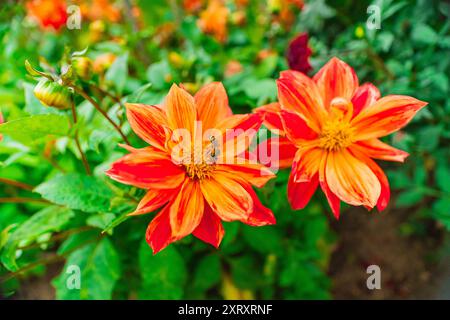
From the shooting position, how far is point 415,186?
1.13 m

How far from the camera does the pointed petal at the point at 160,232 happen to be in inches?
21.3

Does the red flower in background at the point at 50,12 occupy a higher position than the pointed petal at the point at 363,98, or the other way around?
the red flower in background at the point at 50,12

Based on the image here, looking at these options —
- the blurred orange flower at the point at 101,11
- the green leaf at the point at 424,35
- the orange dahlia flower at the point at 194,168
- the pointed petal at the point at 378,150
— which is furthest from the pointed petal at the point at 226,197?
the blurred orange flower at the point at 101,11

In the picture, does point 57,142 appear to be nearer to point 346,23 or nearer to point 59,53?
point 59,53

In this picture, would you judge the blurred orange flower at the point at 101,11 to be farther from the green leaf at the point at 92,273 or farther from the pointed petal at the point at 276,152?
the pointed petal at the point at 276,152

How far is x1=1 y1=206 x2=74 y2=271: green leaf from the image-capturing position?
2.21ft

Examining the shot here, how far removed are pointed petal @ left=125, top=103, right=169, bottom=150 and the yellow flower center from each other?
0.80ft

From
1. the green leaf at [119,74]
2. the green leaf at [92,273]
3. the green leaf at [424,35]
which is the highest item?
the green leaf at [424,35]

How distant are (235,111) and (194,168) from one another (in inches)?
14.4

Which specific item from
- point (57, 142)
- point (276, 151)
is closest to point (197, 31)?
point (57, 142)

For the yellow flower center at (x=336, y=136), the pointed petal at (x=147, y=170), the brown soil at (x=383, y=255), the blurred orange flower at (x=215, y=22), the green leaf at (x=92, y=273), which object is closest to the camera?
the pointed petal at (x=147, y=170)

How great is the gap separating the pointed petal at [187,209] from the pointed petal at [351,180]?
7.3 inches

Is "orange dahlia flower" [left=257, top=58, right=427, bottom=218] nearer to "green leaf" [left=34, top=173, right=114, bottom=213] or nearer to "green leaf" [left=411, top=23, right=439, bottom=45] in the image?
"green leaf" [left=34, top=173, right=114, bottom=213]
